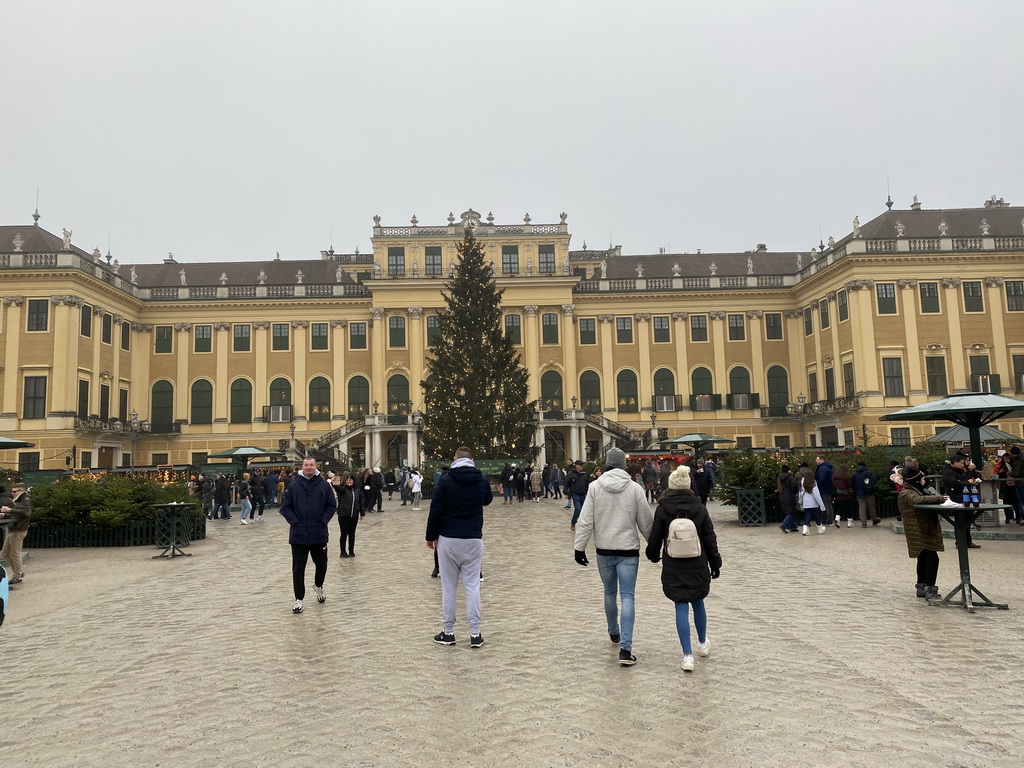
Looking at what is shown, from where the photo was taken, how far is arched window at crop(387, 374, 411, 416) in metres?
49.1

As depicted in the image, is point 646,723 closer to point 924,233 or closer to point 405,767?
point 405,767

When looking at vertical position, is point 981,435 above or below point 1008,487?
above

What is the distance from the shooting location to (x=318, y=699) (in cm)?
574

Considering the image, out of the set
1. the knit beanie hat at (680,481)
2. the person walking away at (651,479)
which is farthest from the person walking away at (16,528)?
the person walking away at (651,479)

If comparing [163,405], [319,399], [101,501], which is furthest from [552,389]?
[101,501]

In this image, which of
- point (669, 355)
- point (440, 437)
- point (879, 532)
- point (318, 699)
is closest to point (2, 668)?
point (318, 699)

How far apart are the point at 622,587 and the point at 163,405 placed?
4860 centimetres

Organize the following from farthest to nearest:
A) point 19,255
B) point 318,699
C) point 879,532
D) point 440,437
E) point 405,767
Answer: point 19,255
point 440,437
point 879,532
point 318,699
point 405,767

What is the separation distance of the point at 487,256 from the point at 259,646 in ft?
146

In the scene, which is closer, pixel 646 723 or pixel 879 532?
pixel 646 723

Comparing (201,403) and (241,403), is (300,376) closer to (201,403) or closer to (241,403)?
(241,403)

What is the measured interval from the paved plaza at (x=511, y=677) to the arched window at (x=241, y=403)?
3992 cm

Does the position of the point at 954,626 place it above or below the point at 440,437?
Answer: below

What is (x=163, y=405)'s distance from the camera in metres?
49.8
